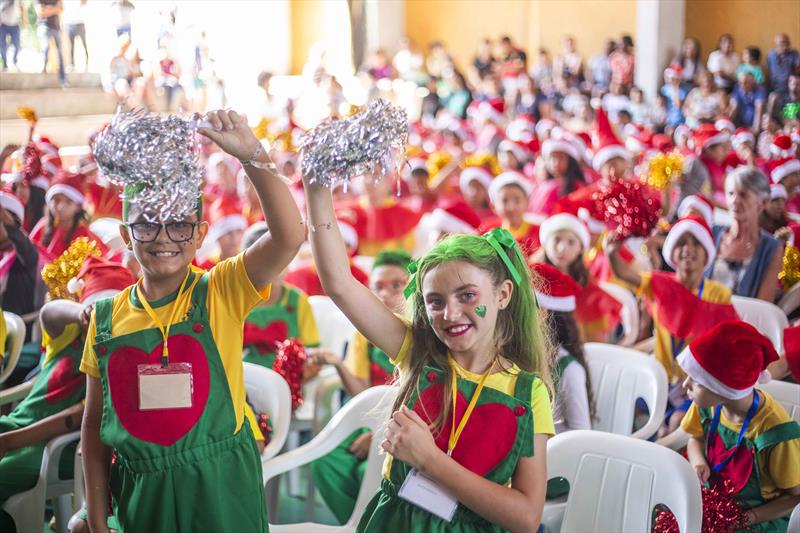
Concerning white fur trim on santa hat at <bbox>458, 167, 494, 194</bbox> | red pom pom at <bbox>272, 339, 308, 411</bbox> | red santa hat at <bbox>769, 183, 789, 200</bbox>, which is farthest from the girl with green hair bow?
white fur trim on santa hat at <bbox>458, 167, 494, 194</bbox>

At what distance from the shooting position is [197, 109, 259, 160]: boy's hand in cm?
192

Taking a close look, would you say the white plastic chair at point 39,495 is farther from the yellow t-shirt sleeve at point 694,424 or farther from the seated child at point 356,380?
the yellow t-shirt sleeve at point 694,424

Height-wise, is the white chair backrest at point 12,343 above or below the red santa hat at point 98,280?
below

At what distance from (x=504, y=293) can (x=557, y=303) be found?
137 cm

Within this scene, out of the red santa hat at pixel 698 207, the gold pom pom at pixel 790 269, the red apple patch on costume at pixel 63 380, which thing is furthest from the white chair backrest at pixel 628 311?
the red apple patch on costume at pixel 63 380

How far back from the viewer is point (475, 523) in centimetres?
194

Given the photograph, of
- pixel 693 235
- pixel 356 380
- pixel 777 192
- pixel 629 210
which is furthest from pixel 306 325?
pixel 777 192

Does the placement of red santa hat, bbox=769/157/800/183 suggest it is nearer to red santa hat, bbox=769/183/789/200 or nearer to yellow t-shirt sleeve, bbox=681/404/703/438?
red santa hat, bbox=769/183/789/200

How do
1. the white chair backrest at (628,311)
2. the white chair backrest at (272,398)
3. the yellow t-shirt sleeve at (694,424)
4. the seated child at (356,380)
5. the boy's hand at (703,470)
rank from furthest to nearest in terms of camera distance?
the white chair backrest at (628,311)
the seated child at (356,380)
the white chair backrest at (272,398)
the yellow t-shirt sleeve at (694,424)
the boy's hand at (703,470)

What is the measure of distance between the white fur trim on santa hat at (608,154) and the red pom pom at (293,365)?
15.1 feet

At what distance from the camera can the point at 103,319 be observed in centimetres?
222

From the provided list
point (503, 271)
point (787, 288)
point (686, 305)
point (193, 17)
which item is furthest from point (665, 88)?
point (503, 271)

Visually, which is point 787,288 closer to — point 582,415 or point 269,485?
point 582,415

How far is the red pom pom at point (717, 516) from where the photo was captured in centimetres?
255
